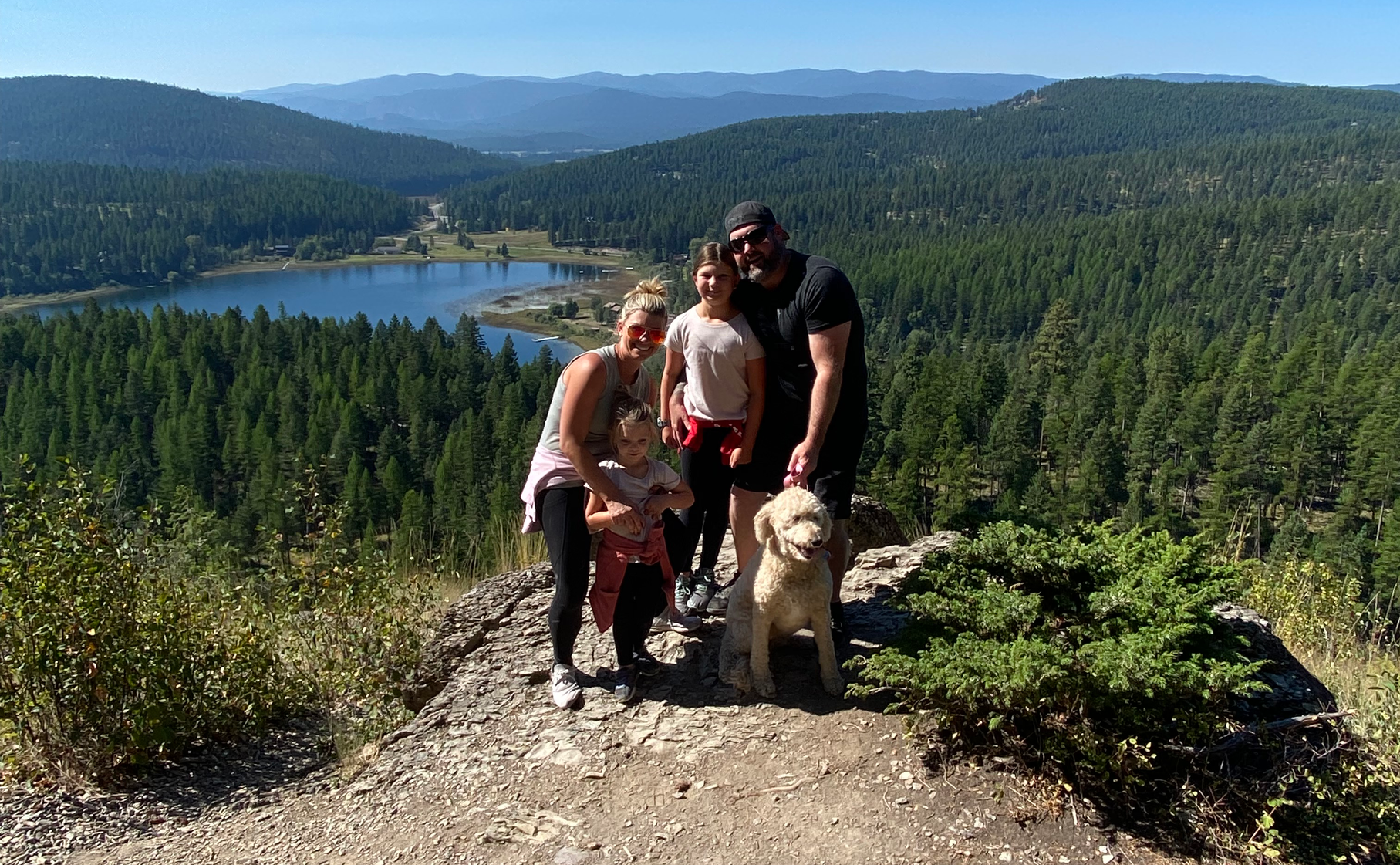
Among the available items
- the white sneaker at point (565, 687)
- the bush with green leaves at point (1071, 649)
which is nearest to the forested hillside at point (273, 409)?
the white sneaker at point (565, 687)

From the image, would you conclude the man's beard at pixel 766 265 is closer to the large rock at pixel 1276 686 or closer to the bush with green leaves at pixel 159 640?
the large rock at pixel 1276 686

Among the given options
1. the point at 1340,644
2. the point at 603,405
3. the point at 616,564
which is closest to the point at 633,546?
the point at 616,564

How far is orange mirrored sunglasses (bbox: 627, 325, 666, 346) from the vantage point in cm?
398

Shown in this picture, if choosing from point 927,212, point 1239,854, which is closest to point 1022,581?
point 1239,854

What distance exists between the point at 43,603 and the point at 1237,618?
5887 mm

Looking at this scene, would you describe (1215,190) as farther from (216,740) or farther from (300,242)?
(216,740)

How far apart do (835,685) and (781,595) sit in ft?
1.82

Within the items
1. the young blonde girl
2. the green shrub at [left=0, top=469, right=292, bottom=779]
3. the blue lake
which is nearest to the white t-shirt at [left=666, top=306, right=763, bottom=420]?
the young blonde girl

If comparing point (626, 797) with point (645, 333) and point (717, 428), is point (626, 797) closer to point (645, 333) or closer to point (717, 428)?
point (717, 428)

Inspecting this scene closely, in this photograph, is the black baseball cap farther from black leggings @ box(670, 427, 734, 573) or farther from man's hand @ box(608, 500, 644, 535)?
man's hand @ box(608, 500, 644, 535)

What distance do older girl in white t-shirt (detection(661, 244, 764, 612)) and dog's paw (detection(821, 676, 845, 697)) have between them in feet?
3.64

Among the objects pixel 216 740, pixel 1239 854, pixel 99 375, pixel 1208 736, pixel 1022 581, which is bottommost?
pixel 99 375

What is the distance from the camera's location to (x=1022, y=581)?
426 cm

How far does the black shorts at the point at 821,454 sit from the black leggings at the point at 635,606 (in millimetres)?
755
